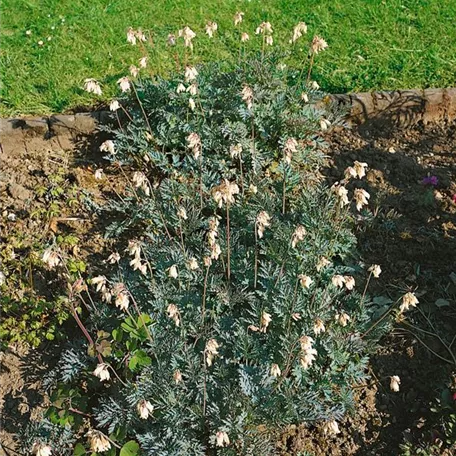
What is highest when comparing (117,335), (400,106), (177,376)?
(400,106)

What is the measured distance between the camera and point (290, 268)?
A: 148 inches

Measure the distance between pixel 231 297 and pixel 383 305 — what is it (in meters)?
0.94

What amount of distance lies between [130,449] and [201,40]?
3716 mm

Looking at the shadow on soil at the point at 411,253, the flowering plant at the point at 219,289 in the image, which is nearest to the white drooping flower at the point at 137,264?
the flowering plant at the point at 219,289

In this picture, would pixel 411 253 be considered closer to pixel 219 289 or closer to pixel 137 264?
pixel 219 289

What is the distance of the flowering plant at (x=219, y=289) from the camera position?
10.5 ft

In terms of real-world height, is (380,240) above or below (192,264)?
below

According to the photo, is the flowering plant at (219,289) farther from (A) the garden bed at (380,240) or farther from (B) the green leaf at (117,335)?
(A) the garden bed at (380,240)

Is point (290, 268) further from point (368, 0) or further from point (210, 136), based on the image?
point (368, 0)

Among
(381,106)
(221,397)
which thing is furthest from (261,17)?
(221,397)

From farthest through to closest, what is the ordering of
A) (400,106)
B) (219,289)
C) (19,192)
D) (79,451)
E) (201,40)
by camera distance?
(201,40), (400,106), (19,192), (219,289), (79,451)

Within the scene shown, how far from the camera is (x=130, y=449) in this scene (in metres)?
3.07

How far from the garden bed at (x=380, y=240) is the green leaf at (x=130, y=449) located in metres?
0.71

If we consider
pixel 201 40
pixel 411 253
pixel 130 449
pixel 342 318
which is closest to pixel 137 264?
pixel 130 449
